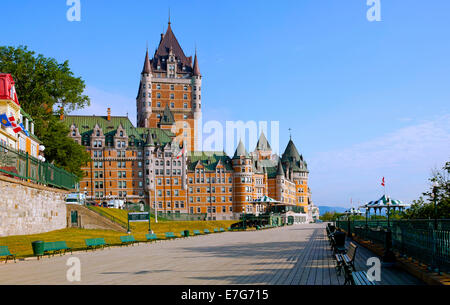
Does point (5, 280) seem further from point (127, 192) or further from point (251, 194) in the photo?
point (251, 194)

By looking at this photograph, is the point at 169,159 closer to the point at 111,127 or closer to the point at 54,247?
the point at 111,127

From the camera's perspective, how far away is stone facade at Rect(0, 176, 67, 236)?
23812 millimetres

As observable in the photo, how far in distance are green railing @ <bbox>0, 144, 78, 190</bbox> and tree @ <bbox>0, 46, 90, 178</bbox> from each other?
1619cm

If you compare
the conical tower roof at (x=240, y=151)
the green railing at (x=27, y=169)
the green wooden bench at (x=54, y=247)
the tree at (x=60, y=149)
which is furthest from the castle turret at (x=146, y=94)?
the green wooden bench at (x=54, y=247)

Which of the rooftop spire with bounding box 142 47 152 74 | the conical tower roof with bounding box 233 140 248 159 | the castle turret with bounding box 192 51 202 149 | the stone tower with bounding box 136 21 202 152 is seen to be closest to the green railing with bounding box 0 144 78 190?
the conical tower roof with bounding box 233 140 248 159

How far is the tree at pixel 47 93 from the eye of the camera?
50219 millimetres

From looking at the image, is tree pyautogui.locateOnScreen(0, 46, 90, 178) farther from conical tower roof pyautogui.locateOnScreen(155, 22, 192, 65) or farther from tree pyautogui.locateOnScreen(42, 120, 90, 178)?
conical tower roof pyautogui.locateOnScreen(155, 22, 192, 65)

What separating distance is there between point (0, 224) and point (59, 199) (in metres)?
12.6

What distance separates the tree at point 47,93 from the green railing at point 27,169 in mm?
16191

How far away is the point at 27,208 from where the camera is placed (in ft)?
89.4

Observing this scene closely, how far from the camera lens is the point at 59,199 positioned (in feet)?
117

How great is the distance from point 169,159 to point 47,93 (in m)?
74.9

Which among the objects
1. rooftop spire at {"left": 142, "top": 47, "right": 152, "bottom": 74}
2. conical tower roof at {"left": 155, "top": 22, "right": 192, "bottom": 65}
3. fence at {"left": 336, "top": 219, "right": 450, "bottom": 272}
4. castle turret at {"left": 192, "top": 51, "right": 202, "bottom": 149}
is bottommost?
fence at {"left": 336, "top": 219, "right": 450, "bottom": 272}

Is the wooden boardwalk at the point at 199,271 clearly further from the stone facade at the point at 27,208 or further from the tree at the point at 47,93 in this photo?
the tree at the point at 47,93
